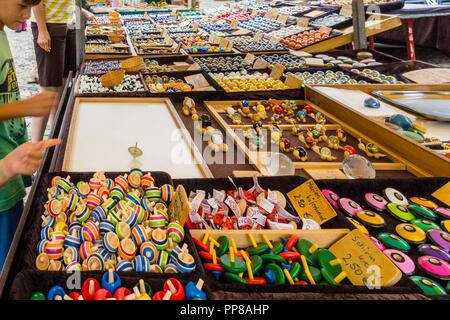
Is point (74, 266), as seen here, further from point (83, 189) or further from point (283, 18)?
point (283, 18)

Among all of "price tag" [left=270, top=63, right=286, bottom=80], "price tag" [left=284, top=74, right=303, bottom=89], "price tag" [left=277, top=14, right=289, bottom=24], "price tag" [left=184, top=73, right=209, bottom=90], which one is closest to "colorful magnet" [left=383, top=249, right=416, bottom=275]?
"price tag" [left=284, top=74, right=303, bottom=89]

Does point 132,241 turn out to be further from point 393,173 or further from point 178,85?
point 178,85

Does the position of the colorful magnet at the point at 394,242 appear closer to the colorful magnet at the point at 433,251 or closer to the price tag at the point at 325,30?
the colorful magnet at the point at 433,251

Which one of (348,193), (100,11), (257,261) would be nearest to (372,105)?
(348,193)

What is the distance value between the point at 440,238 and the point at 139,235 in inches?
33.3

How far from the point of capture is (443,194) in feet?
4.83

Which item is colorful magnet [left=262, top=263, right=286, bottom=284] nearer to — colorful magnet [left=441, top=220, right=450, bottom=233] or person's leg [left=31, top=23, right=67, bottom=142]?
colorful magnet [left=441, top=220, right=450, bottom=233]

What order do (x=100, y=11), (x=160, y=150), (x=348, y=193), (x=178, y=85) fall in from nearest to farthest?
(x=348, y=193), (x=160, y=150), (x=178, y=85), (x=100, y=11)

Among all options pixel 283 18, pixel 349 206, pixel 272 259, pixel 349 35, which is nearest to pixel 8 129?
pixel 272 259

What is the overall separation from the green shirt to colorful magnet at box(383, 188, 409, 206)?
1278 millimetres

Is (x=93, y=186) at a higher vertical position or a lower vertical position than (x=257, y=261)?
higher

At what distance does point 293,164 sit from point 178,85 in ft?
4.18

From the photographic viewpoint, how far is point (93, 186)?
3.89 feet

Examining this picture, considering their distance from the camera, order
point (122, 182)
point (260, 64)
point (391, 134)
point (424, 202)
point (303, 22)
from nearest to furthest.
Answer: point (122, 182), point (424, 202), point (391, 134), point (260, 64), point (303, 22)
